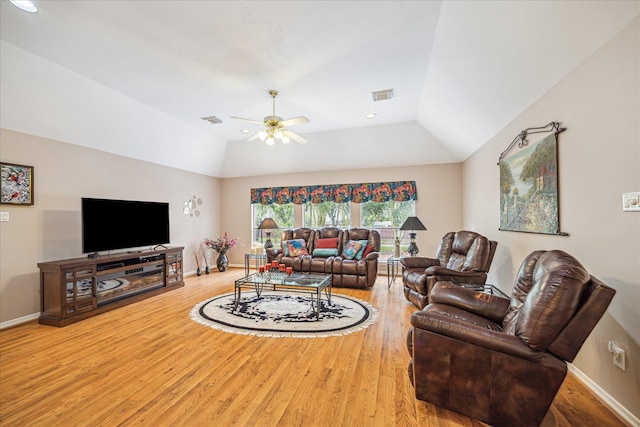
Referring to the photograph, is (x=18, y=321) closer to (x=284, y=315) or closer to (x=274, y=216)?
(x=284, y=315)

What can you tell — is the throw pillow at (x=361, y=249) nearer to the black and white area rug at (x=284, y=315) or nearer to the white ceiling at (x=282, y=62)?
the black and white area rug at (x=284, y=315)

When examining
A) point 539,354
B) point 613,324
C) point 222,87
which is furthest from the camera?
point 222,87

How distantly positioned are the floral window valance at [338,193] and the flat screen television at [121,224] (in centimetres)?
257

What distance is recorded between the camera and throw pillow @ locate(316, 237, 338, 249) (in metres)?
5.82

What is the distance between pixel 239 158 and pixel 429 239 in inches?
190

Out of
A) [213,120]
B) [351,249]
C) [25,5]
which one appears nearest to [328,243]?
[351,249]

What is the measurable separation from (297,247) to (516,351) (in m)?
4.60

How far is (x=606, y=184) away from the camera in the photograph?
1970 millimetres

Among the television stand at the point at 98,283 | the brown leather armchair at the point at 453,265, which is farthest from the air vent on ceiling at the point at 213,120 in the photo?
the brown leather armchair at the point at 453,265

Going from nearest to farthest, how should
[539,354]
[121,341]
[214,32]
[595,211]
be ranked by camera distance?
[539,354] → [595,211] → [214,32] → [121,341]

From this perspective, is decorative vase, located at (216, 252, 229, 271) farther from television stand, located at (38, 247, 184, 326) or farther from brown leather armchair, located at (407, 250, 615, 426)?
brown leather armchair, located at (407, 250, 615, 426)

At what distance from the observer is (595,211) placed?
2072 mm

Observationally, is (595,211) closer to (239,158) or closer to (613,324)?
(613,324)

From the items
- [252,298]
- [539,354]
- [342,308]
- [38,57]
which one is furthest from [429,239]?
[38,57]
